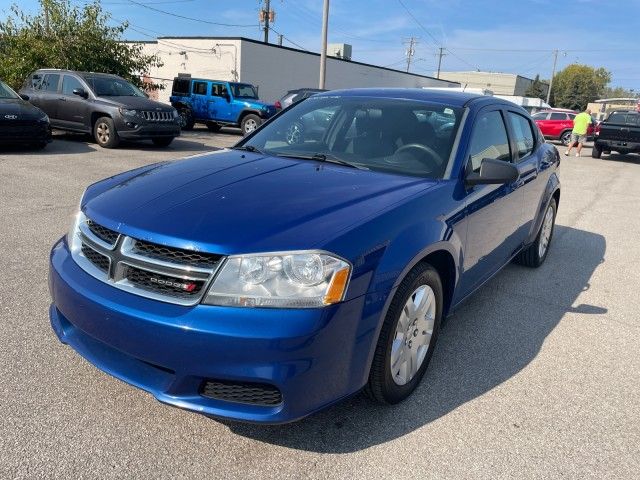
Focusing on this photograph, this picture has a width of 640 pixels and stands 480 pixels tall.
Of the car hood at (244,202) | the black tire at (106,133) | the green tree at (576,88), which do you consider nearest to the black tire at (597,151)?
the black tire at (106,133)

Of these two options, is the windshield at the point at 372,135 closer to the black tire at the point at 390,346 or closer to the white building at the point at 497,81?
the black tire at the point at 390,346

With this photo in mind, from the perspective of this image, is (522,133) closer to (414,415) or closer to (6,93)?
(414,415)

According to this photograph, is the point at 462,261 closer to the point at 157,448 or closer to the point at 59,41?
the point at 157,448

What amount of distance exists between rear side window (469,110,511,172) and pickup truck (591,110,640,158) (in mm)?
17162

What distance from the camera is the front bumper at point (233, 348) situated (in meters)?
2.08

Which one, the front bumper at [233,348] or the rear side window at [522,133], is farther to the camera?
the rear side window at [522,133]

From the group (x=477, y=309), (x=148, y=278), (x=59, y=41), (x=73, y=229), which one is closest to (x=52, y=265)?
(x=73, y=229)

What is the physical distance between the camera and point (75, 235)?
273 cm

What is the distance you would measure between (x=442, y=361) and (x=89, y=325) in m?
2.09

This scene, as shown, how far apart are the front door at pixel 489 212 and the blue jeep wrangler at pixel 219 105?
562 inches

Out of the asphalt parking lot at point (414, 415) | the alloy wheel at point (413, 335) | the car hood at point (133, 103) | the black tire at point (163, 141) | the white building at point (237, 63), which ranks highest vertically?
the white building at point (237, 63)

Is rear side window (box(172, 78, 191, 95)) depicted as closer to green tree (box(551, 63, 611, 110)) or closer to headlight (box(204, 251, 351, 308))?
headlight (box(204, 251, 351, 308))

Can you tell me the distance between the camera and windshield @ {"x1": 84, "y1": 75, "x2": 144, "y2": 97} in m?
12.5

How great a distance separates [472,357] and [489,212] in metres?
0.96
